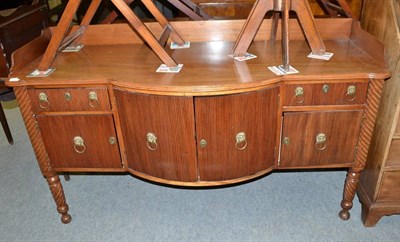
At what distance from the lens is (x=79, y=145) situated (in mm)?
1661

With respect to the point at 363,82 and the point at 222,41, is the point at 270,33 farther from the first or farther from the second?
the point at 363,82

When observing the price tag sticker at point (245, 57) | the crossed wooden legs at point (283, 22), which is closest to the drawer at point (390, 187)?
the crossed wooden legs at point (283, 22)

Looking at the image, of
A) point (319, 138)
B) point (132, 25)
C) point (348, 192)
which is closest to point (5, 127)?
point (132, 25)

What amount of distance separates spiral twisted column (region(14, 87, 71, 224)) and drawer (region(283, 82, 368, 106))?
3.77 feet

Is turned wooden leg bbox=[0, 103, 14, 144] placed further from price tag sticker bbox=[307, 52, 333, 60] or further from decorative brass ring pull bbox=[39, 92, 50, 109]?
price tag sticker bbox=[307, 52, 333, 60]

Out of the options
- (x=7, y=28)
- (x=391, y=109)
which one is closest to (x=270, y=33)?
(x=391, y=109)

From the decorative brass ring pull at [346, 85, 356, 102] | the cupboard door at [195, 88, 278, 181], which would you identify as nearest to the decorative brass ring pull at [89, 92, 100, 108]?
the cupboard door at [195, 88, 278, 181]

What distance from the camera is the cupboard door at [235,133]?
144 cm

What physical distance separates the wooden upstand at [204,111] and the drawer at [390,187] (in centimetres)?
14

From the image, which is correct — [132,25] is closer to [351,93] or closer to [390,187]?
[351,93]

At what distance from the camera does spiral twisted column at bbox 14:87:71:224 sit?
5.06ft

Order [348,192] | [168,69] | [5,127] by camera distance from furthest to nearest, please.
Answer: [5,127]
[348,192]
[168,69]

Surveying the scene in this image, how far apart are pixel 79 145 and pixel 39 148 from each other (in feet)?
0.67

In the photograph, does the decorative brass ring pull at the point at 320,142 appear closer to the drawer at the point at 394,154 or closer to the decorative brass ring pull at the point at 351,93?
the decorative brass ring pull at the point at 351,93
